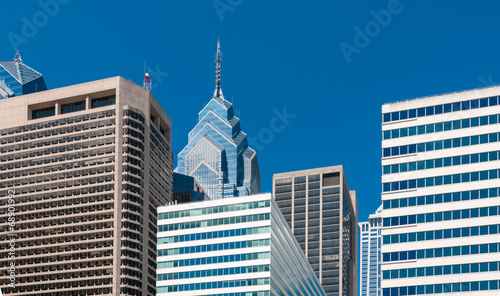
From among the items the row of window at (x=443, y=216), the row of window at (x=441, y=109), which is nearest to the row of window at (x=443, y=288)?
the row of window at (x=443, y=216)

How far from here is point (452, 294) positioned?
5802 inches

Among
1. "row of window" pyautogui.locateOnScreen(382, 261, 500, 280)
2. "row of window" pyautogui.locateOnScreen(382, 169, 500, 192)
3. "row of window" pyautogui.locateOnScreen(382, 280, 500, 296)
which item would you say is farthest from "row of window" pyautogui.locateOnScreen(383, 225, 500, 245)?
"row of window" pyautogui.locateOnScreen(382, 169, 500, 192)

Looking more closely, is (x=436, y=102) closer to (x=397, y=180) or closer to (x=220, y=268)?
(x=397, y=180)

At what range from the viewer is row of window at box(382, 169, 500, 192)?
153375mm

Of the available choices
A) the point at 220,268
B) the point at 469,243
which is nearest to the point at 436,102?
the point at 469,243

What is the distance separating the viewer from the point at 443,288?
148500mm

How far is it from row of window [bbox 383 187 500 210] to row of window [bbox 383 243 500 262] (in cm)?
836

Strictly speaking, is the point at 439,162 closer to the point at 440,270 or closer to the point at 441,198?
the point at 441,198

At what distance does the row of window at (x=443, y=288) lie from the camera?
146m

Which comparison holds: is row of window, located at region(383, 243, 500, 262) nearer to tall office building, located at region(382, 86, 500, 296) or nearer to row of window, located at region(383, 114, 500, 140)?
tall office building, located at region(382, 86, 500, 296)

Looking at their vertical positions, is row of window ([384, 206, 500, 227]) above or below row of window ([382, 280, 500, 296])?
above

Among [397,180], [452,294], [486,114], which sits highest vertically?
[486,114]

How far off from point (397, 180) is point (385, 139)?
26.8ft

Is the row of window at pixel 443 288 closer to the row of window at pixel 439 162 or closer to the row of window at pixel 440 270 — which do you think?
the row of window at pixel 440 270
